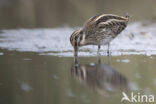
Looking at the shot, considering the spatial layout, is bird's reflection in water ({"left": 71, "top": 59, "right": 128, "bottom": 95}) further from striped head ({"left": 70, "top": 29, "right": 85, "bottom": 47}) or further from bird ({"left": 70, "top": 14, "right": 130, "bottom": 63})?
bird ({"left": 70, "top": 14, "right": 130, "bottom": 63})

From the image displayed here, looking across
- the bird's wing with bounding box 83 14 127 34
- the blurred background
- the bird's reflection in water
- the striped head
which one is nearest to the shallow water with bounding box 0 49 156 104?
the bird's reflection in water

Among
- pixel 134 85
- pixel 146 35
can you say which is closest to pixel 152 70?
pixel 134 85

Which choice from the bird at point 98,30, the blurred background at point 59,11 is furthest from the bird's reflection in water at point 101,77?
the blurred background at point 59,11

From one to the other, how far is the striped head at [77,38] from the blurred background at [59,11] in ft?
26.4

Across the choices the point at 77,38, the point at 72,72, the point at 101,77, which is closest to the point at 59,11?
the point at 77,38

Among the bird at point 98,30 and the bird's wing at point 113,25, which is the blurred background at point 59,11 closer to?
the bird's wing at point 113,25

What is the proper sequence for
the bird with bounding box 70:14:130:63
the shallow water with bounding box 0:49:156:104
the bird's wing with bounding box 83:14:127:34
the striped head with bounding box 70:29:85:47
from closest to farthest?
the shallow water with bounding box 0:49:156:104 < the striped head with bounding box 70:29:85:47 < the bird with bounding box 70:14:130:63 < the bird's wing with bounding box 83:14:127:34

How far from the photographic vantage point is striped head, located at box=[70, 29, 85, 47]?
8688mm

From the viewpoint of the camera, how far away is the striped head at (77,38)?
869 centimetres

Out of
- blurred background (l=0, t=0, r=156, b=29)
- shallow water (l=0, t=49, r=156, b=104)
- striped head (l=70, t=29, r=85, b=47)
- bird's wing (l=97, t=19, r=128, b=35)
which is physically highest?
blurred background (l=0, t=0, r=156, b=29)

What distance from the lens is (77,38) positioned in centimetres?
880

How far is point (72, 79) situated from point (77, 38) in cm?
194

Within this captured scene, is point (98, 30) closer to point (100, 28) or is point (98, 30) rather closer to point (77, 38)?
point (100, 28)

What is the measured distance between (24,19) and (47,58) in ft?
34.6
